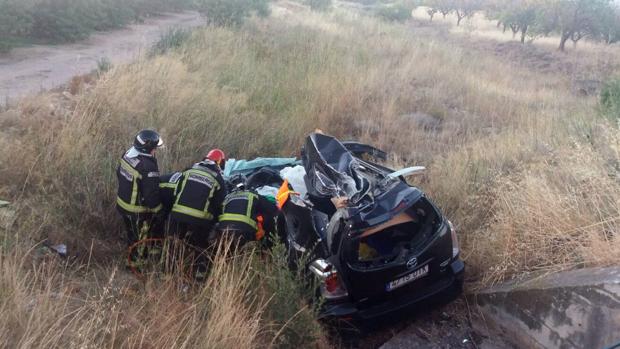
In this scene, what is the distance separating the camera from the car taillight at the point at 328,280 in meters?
3.49

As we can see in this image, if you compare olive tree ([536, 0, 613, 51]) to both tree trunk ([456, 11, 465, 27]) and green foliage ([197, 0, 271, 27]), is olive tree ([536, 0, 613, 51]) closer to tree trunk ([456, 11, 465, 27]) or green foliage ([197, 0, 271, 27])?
tree trunk ([456, 11, 465, 27])

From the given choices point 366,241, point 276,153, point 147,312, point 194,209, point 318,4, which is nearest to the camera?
point 147,312

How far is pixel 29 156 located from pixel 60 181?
526 millimetres

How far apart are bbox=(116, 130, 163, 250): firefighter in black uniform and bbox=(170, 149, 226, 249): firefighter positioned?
0.86 feet

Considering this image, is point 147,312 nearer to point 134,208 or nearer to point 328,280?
point 328,280

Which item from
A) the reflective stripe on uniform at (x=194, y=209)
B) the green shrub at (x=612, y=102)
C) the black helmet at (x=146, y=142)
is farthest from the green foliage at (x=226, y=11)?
the reflective stripe on uniform at (x=194, y=209)

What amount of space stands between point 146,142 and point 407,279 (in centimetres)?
241

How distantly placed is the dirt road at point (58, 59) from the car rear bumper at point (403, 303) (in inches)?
223

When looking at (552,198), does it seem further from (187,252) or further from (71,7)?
(71,7)

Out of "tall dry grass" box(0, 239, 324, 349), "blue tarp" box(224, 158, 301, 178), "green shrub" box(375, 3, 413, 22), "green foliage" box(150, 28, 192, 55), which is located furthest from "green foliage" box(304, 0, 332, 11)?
"tall dry grass" box(0, 239, 324, 349)

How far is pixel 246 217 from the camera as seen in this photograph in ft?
13.3

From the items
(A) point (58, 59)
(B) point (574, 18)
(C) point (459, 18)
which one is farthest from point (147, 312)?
(C) point (459, 18)

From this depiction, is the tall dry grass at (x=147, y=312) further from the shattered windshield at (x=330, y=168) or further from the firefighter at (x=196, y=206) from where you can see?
the shattered windshield at (x=330, y=168)

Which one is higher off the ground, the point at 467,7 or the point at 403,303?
the point at 403,303
